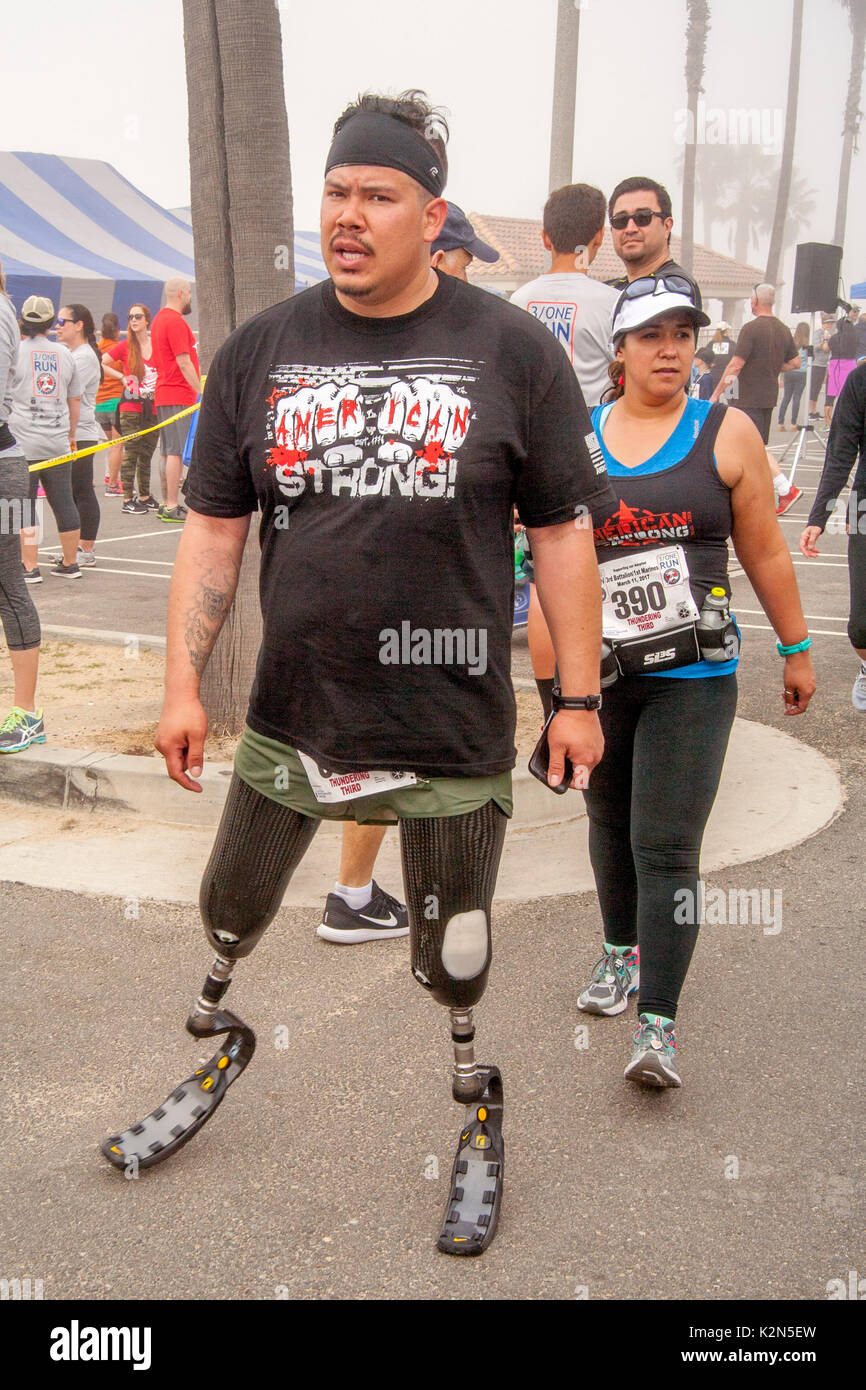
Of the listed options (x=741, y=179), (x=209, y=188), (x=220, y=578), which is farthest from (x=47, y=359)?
(x=741, y=179)

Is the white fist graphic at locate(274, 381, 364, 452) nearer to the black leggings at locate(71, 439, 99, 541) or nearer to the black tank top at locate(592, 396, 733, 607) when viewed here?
the black tank top at locate(592, 396, 733, 607)

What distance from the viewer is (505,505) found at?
252 centimetres

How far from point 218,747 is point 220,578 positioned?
290 cm

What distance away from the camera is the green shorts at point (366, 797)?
254cm

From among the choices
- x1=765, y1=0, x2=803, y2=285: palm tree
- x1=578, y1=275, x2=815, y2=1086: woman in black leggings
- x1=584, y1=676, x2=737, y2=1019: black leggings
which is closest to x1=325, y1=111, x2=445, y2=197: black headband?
x1=578, y1=275, x2=815, y2=1086: woman in black leggings

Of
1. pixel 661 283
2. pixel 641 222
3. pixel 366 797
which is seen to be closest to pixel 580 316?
pixel 641 222

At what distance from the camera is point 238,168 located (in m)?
5.29

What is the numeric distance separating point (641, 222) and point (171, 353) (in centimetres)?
801

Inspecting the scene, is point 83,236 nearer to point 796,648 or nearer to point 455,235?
point 455,235

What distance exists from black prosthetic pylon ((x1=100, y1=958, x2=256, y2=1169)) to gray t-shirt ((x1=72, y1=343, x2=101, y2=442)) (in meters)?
8.35

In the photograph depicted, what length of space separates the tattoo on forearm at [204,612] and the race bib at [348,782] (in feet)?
1.03

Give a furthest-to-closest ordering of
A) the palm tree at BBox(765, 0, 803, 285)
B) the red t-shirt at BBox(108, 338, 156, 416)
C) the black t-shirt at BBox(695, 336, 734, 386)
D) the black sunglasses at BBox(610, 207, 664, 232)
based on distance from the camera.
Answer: the palm tree at BBox(765, 0, 803, 285) → the black t-shirt at BBox(695, 336, 734, 386) → the red t-shirt at BBox(108, 338, 156, 416) → the black sunglasses at BBox(610, 207, 664, 232)

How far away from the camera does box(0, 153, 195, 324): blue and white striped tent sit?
76.2ft

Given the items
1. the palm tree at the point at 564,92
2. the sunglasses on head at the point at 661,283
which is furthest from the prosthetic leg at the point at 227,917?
the palm tree at the point at 564,92
